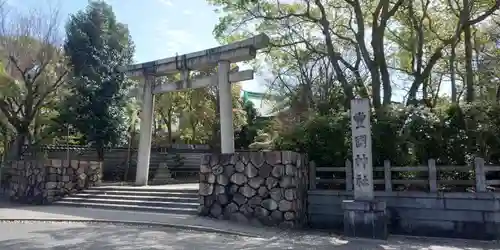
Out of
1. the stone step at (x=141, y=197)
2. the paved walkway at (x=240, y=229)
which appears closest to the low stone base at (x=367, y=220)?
the paved walkway at (x=240, y=229)

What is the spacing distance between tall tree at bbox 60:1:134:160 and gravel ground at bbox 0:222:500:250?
11131mm

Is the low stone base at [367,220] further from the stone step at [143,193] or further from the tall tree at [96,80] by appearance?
the tall tree at [96,80]

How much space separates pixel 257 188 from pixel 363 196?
272cm

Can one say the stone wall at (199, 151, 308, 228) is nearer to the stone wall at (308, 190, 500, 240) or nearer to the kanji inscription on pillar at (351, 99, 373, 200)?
the stone wall at (308, 190, 500, 240)

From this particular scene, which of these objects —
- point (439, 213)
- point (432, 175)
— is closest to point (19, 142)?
point (432, 175)

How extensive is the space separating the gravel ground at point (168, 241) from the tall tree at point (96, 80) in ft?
36.5

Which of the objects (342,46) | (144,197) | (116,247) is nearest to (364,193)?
(116,247)

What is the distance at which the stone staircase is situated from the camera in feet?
39.9

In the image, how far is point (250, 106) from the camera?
101ft

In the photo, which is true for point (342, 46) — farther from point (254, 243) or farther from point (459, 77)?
point (254, 243)

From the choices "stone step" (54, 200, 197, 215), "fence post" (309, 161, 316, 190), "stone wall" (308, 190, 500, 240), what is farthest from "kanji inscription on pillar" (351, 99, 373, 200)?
"stone step" (54, 200, 197, 215)

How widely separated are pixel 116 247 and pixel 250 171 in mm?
4074

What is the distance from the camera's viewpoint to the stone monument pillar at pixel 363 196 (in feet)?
27.3

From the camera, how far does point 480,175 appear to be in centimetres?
866
